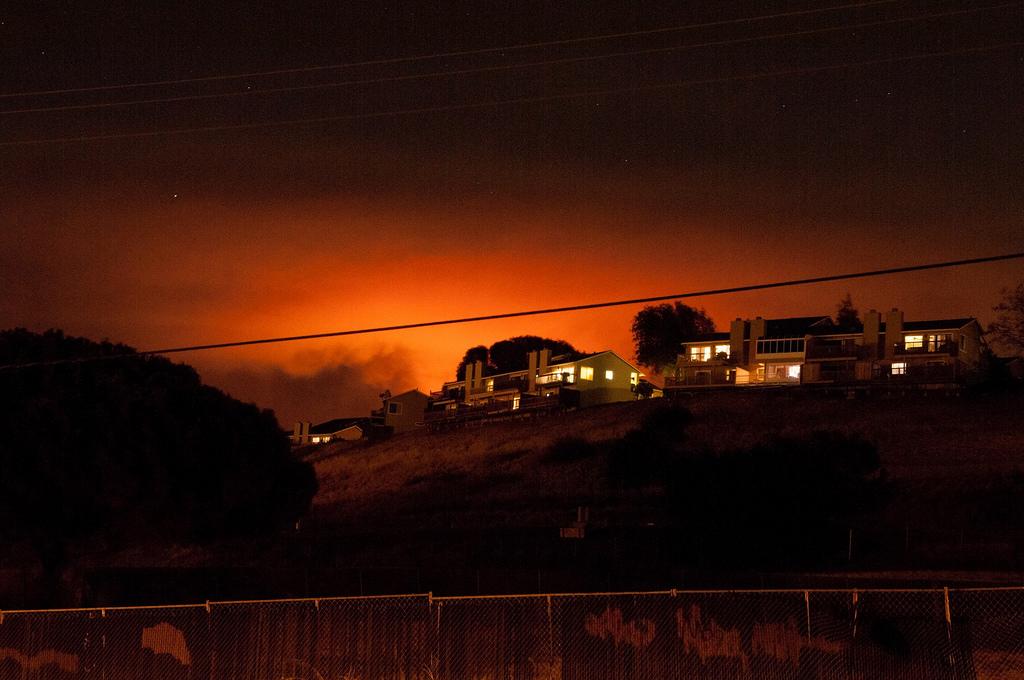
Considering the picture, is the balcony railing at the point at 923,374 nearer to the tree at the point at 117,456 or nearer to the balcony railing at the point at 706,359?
the balcony railing at the point at 706,359

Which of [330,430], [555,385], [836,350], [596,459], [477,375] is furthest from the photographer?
[330,430]

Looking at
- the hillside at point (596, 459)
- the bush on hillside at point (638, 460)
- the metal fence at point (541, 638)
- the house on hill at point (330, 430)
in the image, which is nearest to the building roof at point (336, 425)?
the house on hill at point (330, 430)

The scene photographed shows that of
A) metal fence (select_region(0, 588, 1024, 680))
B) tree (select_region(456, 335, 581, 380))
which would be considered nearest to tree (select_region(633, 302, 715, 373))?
tree (select_region(456, 335, 581, 380))

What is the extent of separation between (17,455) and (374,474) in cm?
5045

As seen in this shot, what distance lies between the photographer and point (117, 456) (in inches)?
1641

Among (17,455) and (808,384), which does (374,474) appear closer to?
(808,384)

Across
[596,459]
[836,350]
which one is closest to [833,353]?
[836,350]

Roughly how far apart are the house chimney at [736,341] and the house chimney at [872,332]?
12432mm

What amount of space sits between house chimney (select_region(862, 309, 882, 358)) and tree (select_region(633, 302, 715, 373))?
46423 mm

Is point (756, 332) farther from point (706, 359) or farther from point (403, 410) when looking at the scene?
point (403, 410)

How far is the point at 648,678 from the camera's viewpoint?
16.6 metres

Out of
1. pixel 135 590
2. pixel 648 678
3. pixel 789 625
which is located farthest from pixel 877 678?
pixel 135 590

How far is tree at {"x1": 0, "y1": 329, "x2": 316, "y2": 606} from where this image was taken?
41.2m

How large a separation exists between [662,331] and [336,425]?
4238 centimetres
